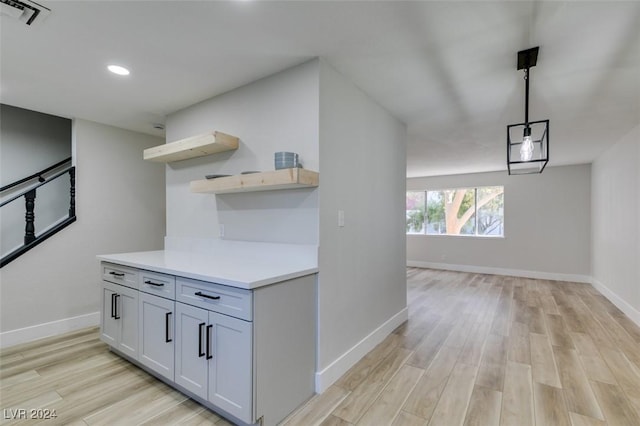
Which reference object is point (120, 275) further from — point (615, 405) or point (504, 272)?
point (504, 272)

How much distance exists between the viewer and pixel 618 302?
434cm

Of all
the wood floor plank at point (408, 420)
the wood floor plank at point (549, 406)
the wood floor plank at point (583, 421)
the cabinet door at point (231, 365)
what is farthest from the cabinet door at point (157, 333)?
the wood floor plank at point (583, 421)

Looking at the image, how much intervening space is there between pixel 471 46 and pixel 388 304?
2.45 m

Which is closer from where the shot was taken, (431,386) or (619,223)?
(431,386)

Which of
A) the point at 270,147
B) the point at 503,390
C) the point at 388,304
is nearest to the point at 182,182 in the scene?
the point at 270,147

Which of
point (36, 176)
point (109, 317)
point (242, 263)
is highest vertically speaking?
point (36, 176)

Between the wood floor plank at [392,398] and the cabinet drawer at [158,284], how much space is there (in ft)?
4.87

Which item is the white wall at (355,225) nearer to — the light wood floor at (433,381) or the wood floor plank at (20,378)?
the light wood floor at (433,381)

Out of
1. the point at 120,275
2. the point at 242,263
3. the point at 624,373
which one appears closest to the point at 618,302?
the point at 624,373

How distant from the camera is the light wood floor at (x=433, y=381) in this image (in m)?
1.91

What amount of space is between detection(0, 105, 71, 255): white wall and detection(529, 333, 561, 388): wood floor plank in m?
5.29

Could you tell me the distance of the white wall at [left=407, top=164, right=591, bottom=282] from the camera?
20.1 ft

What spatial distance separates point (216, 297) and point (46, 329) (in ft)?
9.03

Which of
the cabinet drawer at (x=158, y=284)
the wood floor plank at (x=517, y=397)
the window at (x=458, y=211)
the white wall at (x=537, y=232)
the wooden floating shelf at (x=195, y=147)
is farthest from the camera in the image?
the window at (x=458, y=211)
